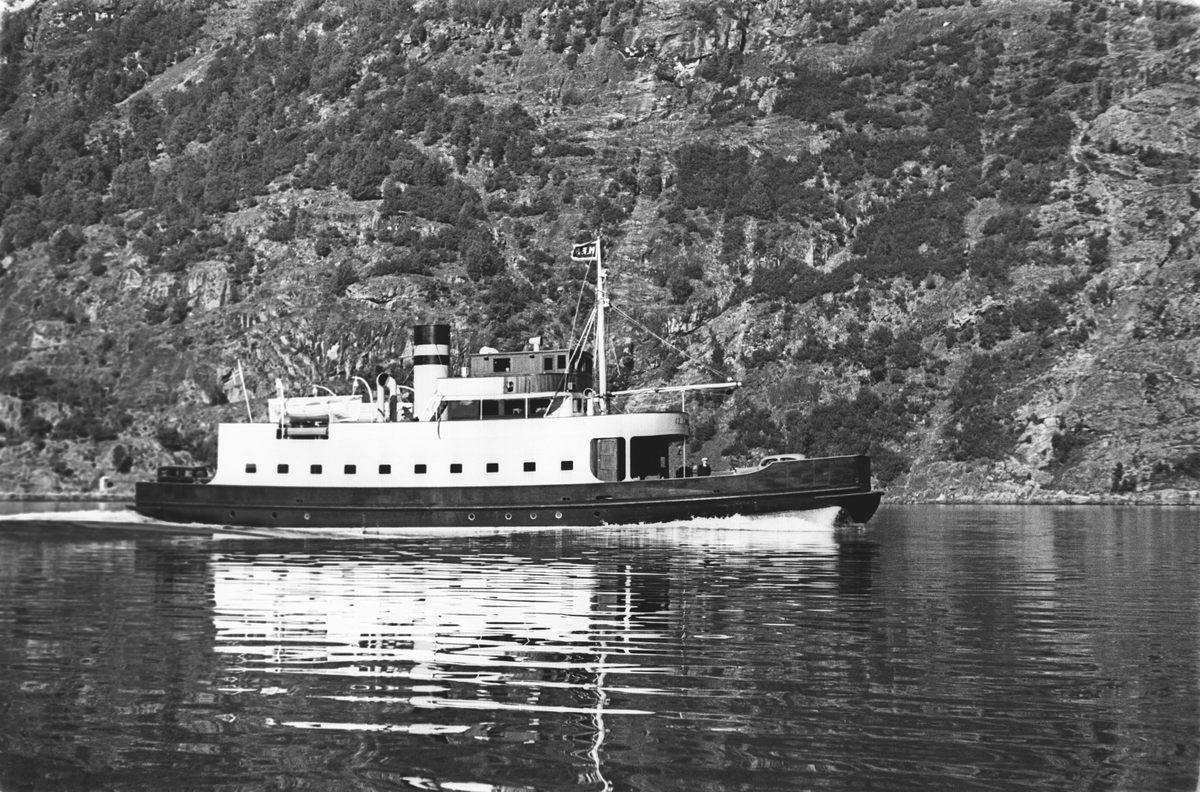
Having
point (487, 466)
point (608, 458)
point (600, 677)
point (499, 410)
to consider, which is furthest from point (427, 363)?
point (600, 677)

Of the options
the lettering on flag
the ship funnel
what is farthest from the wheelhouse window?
the lettering on flag

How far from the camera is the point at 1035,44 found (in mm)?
136250

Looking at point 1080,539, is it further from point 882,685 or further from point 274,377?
point 274,377

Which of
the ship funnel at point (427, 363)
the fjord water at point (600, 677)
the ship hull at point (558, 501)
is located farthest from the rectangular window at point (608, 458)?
the fjord water at point (600, 677)

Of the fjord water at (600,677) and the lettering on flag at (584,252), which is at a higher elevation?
the lettering on flag at (584,252)

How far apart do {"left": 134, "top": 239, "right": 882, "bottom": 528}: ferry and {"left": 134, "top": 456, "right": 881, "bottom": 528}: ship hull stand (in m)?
0.05

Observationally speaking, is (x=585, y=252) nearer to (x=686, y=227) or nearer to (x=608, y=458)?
(x=608, y=458)

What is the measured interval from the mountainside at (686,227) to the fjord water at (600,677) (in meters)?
54.7

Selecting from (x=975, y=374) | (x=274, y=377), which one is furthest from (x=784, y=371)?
(x=274, y=377)

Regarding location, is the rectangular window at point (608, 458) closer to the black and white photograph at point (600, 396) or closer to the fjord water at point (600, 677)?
the black and white photograph at point (600, 396)

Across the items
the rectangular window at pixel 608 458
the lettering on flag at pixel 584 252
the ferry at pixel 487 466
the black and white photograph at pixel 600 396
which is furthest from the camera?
the lettering on flag at pixel 584 252

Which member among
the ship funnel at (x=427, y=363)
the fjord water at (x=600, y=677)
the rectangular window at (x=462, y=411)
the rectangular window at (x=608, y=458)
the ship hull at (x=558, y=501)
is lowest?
the fjord water at (x=600, y=677)

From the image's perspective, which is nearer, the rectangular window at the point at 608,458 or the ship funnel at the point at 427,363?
the rectangular window at the point at 608,458

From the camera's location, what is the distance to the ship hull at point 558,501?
167ft
